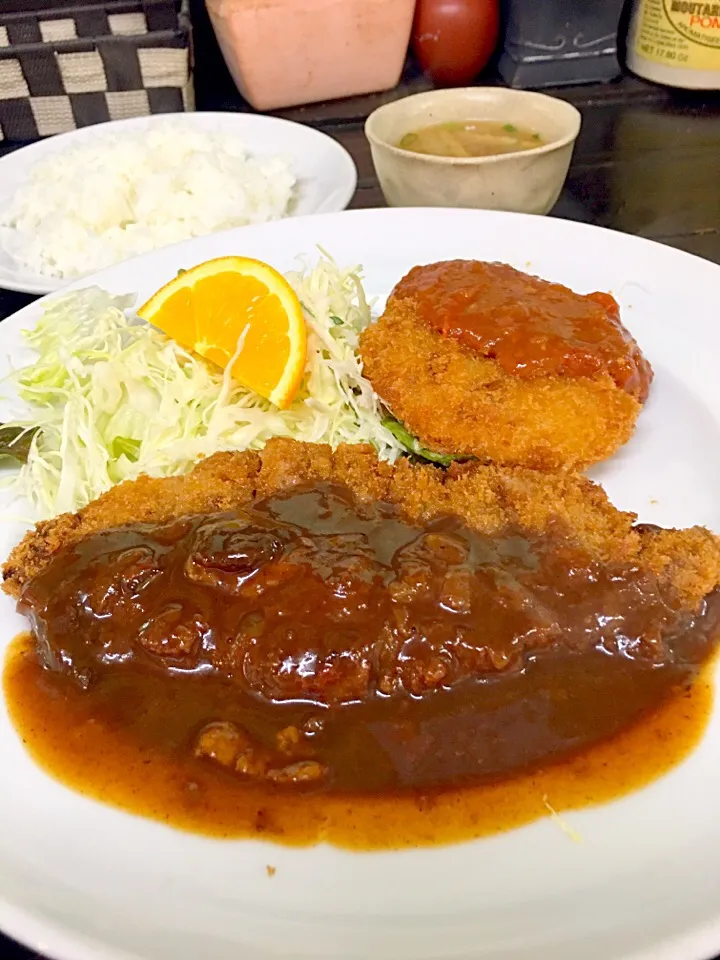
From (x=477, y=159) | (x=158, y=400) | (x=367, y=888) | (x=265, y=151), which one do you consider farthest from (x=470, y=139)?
(x=367, y=888)

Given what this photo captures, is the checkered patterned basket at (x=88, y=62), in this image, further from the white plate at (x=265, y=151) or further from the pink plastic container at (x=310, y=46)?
the pink plastic container at (x=310, y=46)

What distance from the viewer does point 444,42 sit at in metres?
3.74

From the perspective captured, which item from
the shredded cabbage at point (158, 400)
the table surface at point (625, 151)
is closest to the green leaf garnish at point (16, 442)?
the shredded cabbage at point (158, 400)

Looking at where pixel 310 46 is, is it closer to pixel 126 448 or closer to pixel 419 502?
pixel 126 448

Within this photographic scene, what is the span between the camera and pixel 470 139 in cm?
273

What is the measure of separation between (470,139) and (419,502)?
1.64 m

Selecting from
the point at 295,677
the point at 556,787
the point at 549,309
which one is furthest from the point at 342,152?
the point at 556,787

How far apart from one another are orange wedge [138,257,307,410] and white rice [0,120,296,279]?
30.8 inches

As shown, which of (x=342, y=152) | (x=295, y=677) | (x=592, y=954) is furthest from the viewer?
(x=342, y=152)

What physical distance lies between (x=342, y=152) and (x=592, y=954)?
276 cm

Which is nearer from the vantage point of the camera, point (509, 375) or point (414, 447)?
point (509, 375)

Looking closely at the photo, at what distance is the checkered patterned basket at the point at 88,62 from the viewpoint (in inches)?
122

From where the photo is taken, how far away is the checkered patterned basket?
311 cm

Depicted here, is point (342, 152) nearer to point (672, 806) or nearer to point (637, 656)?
point (637, 656)
